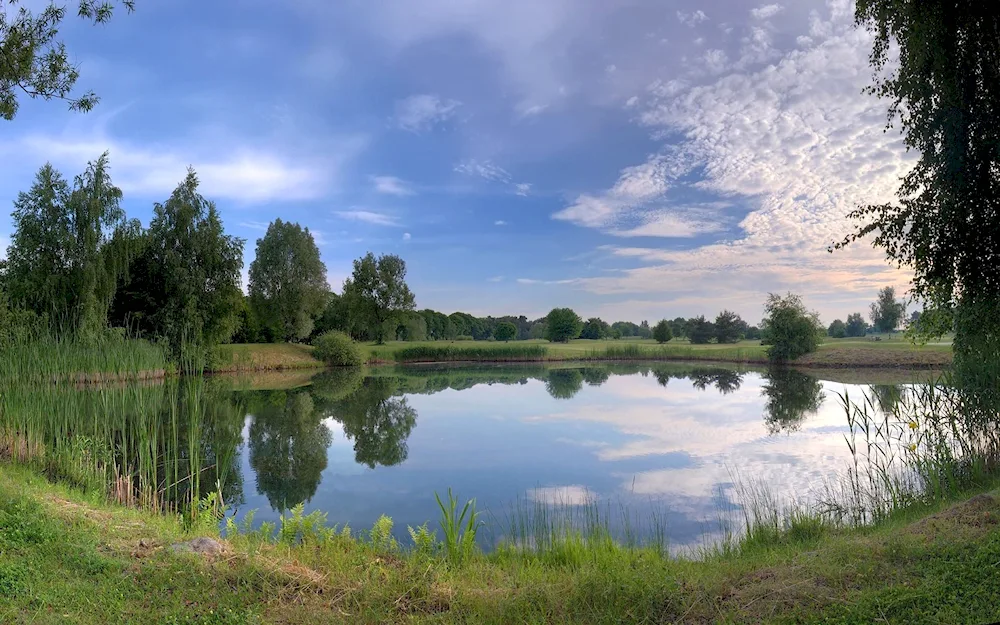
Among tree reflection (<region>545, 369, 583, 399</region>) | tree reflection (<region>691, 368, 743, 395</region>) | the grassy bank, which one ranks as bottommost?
tree reflection (<region>691, 368, 743, 395</region>)

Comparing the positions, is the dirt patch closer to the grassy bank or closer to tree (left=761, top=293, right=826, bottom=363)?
the grassy bank

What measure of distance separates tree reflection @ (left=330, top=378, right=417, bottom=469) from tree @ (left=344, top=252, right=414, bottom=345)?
90.6 ft

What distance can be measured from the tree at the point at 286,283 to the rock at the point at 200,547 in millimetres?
42518

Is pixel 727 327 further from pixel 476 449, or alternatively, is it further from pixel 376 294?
pixel 476 449

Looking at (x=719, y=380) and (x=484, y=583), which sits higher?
(x=484, y=583)

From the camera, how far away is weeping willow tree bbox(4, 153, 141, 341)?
1078 inches

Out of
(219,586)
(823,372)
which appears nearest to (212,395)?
(219,586)

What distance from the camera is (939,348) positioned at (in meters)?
36.8

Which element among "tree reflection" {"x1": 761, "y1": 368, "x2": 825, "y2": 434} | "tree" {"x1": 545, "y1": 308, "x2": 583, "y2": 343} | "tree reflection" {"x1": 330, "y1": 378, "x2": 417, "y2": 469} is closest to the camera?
"tree reflection" {"x1": 330, "y1": 378, "x2": 417, "y2": 469}

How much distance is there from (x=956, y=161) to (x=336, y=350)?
39674mm

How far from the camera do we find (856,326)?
2736 inches

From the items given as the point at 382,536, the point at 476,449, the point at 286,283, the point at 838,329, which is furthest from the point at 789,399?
the point at 838,329

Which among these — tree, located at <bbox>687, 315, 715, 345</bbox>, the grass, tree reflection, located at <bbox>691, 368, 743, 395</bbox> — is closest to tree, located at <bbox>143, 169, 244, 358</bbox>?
the grass

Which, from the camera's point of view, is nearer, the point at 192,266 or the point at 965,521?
the point at 965,521
